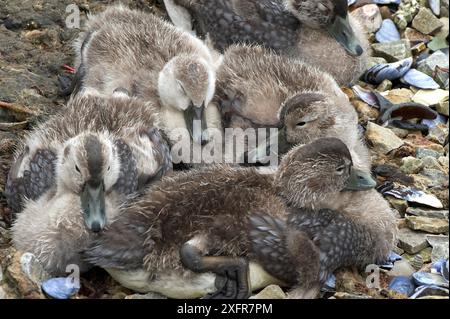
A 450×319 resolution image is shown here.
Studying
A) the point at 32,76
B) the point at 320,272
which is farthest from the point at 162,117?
the point at 320,272

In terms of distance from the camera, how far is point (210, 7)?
6234 millimetres

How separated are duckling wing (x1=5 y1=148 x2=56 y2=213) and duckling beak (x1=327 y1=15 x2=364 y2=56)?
2.11m

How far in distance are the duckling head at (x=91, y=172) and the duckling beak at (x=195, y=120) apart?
2.39 feet

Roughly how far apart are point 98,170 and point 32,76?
5.64ft

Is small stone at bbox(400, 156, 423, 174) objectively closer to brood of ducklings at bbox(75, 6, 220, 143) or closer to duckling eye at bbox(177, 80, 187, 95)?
brood of ducklings at bbox(75, 6, 220, 143)

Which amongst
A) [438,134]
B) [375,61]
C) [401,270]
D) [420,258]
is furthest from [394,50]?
[401,270]

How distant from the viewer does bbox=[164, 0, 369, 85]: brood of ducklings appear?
234 inches

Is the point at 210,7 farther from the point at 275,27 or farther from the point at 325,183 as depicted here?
the point at 325,183

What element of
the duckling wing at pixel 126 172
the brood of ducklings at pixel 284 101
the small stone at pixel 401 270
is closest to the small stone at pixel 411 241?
the small stone at pixel 401 270

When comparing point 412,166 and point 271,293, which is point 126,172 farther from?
point 412,166

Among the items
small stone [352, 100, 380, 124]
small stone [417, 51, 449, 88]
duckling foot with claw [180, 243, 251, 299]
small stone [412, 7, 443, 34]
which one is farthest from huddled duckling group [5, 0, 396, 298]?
small stone [412, 7, 443, 34]

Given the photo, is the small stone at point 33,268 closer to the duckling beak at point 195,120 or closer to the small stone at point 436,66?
the duckling beak at point 195,120
